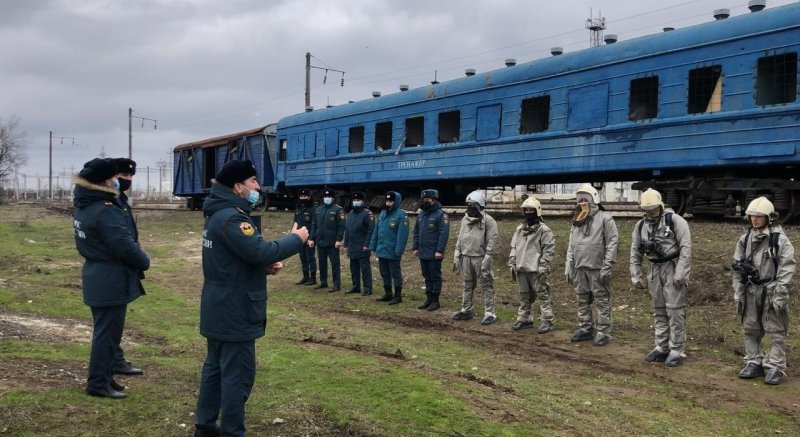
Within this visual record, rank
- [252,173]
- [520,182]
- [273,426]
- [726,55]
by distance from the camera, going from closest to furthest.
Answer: [252,173] < [273,426] < [726,55] < [520,182]

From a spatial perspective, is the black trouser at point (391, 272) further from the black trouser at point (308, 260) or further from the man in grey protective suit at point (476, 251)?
the black trouser at point (308, 260)

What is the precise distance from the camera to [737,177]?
1171 centimetres

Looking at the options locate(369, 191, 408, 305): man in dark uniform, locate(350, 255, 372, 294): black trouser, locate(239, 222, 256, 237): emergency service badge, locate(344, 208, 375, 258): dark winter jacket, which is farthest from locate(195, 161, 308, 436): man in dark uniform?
locate(344, 208, 375, 258): dark winter jacket

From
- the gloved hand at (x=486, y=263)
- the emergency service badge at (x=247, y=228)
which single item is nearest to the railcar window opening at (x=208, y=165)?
the gloved hand at (x=486, y=263)

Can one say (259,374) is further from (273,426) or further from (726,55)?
(726,55)

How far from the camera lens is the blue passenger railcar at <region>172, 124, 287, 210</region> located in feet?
82.2

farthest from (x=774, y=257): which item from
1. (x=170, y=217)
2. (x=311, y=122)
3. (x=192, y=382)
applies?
(x=170, y=217)

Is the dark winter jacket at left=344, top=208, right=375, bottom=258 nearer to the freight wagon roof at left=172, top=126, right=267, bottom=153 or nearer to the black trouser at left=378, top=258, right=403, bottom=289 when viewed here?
the black trouser at left=378, top=258, right=403, bottom=289

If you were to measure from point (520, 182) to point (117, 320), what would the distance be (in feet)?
39.2

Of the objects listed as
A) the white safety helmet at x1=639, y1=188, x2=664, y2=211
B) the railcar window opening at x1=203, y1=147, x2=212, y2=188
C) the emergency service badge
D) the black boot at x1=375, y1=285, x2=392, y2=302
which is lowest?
the black boot at x1=375, y1=285, x2=392, y2=302

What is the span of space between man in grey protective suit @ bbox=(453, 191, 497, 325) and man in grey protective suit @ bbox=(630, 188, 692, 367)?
2211 mm

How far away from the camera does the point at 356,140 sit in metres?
19.7

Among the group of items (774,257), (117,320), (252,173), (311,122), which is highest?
(311,122)

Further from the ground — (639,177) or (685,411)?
(639,177)
